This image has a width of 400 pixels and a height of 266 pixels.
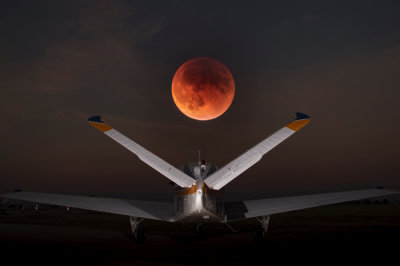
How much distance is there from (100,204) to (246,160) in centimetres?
922

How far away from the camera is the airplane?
13.3 meters

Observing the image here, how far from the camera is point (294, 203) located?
61.0 feet

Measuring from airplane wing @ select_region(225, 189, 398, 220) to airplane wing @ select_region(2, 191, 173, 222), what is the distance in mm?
3715

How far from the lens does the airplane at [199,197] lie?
43.7ft

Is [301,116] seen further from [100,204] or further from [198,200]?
[100,204]

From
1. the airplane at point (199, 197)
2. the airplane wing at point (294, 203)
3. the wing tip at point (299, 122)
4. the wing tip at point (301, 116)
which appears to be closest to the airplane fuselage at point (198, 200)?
the airplane at point (199, 197)

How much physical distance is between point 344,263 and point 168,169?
6.95 metres

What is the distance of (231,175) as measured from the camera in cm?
1298

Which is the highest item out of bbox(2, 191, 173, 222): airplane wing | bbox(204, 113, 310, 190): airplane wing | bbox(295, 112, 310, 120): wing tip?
bbox(295, 112, 310, 120): wing tip

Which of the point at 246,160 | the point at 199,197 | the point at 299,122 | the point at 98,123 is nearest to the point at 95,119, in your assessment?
the point at 98,123

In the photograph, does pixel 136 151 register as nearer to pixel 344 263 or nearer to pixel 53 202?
pixel 53 202

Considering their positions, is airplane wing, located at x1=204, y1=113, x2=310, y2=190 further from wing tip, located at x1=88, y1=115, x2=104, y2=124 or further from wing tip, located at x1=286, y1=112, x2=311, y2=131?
wing tip, located at x1=88, y1=115, x2=104, y2=124

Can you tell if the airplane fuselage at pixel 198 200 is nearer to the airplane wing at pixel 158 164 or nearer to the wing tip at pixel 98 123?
the airplane wing at pixel 158 164

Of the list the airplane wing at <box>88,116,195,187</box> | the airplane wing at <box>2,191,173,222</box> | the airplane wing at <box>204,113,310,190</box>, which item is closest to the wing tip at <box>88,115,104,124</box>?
the airplane wing at <box>88,116,195,187</box>
